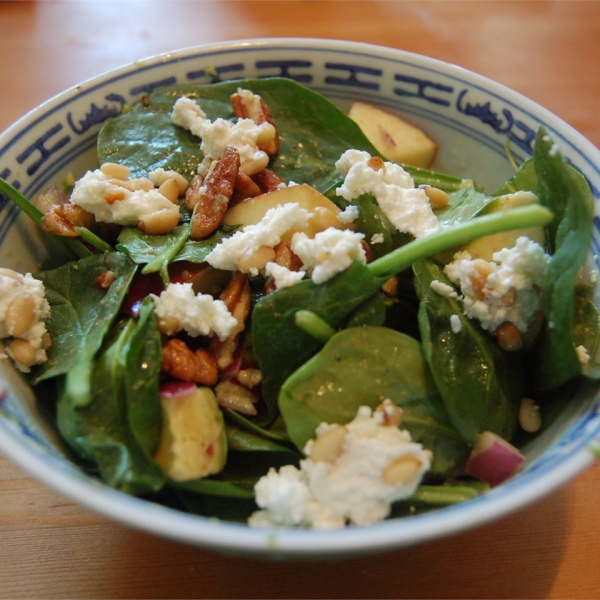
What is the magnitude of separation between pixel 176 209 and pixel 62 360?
38 centimetres

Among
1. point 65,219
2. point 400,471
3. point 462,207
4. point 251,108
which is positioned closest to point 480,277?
point 462,207

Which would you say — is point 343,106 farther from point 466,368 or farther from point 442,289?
point 466,368

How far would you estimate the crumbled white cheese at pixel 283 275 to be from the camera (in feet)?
3.06

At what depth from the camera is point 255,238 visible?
995mm

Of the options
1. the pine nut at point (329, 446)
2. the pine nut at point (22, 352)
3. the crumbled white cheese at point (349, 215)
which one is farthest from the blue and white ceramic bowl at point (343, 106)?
the crumbled white cheese at point (349, 215)

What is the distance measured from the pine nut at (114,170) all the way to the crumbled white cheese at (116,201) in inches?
0.7

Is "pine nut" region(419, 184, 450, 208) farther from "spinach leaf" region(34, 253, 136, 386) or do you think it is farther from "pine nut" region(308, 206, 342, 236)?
"spinach leaf" region(34, 253, 136, 386)

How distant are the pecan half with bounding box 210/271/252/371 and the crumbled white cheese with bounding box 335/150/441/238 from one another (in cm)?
26

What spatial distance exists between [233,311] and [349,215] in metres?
0.29

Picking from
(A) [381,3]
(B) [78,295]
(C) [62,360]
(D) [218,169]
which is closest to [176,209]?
(D) [218,169]

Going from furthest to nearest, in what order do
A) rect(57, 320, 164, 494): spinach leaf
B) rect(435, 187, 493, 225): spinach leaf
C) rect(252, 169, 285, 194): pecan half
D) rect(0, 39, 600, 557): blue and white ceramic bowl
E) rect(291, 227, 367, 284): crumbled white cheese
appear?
1. rect(252, 169, 285, 194): pecan half
2. rect(435, 187, 493, 225): spinach leaf
3. rect(291, 227, 367, 284): crumbled white cheese
4. rect(57, 320, 164, 494): spinach leaf
5. rect(0, 39, 600, 557): blue and white ceramic bowl

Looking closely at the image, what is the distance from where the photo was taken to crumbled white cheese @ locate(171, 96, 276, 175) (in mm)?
1225

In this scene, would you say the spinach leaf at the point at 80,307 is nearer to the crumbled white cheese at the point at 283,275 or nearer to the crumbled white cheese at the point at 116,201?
the crumbled white cheese at the point at 116,201

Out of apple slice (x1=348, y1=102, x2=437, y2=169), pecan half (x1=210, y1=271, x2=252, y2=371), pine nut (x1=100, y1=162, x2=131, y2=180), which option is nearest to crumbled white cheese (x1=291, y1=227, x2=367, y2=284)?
pecan half (x1=210, y1=271, x2=252, y2=371)
